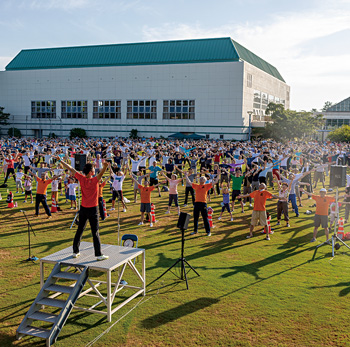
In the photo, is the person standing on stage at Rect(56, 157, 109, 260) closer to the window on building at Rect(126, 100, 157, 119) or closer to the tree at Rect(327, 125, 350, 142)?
the tree at Rect(327, 125, 350, 142)

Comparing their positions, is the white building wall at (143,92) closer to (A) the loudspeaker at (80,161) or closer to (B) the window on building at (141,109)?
(B) the window on building at (141,109)

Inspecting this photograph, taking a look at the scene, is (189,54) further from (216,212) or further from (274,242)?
(274,242)

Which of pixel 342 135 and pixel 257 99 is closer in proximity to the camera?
pixel 342 135

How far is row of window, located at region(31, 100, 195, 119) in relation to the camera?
68688 mm

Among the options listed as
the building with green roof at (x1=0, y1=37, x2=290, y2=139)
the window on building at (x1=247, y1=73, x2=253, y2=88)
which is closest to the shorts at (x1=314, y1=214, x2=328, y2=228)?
the building with green roof at (x1=0, y1=37, x2=290, y2=139)

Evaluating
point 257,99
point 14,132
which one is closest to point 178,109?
point 257,99

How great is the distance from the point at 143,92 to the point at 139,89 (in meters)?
1.00

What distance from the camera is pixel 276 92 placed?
3538 inches

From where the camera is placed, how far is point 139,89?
2781 inches

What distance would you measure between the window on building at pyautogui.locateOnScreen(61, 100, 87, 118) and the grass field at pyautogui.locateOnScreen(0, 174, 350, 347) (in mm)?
63487

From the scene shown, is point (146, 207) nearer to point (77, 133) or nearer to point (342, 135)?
point (342, 135)

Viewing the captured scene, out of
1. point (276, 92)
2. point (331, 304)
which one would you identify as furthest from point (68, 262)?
point (276, 92)

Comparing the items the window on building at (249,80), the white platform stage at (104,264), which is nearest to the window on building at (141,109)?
the window on building at (249,80)

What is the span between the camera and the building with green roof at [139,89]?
66250mm
